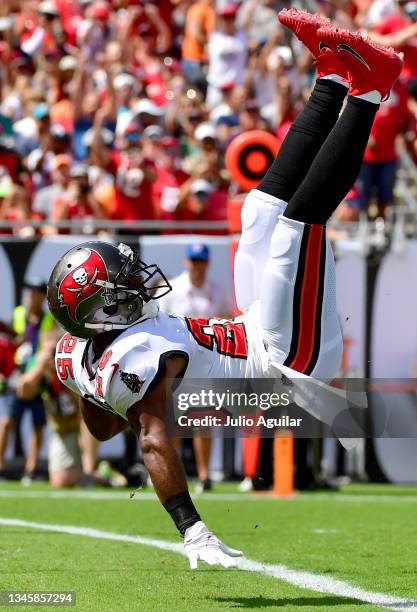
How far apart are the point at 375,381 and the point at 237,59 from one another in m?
9.43

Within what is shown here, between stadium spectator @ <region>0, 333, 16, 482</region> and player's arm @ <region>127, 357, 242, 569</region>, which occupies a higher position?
player's arm @ <region>127, 357, 242, 569</region>

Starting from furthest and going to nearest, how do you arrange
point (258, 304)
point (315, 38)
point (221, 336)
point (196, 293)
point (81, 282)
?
point (196, 293) → point (258, 304) → point (315, 38) → point (221, 336) → point (81, 282)

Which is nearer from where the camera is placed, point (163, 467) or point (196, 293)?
point (163, 467)

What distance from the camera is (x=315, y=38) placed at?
557 centimetres

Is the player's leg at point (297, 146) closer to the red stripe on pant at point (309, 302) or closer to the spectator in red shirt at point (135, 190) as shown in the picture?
the red stripe on pant at point (309, 302)

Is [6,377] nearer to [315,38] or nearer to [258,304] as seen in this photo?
[258,304]

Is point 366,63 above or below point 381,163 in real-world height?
above

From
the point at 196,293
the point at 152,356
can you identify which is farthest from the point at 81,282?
the point at 196,293

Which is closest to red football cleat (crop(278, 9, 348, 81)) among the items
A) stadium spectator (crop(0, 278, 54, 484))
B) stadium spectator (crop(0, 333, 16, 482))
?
stadium spectator (crop(0, 278, 54, 484))

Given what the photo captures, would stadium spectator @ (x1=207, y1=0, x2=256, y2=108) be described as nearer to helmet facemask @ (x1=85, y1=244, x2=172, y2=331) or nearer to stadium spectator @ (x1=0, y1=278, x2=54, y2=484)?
stadium spectator @ (x1=0, y1=278, x2=54, y2=484)

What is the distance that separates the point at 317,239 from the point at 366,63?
810 millimetres

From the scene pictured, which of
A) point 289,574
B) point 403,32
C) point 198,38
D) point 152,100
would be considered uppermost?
point 198,38

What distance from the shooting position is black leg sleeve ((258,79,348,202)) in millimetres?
5574

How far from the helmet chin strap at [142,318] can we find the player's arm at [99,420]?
0.42 metres
